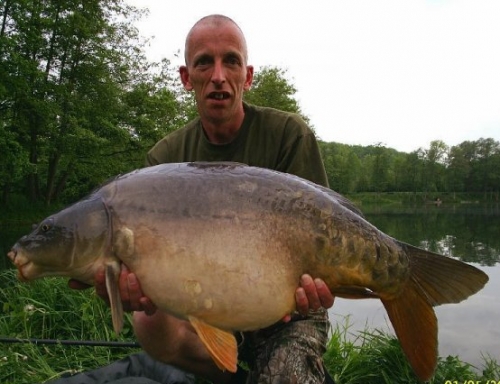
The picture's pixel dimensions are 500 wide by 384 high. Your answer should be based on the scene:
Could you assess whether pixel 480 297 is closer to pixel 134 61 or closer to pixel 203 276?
pixel 203 276

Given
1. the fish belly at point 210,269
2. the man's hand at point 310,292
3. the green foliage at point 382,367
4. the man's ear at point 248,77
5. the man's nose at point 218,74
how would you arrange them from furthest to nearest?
1. the green foliage at point 382,367
2. the man's ear at point 248,77
3. the man's nose at point 218,74
4. the man's hand at point 310,292
5. the fish belly at point 210,269

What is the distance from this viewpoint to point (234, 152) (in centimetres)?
256

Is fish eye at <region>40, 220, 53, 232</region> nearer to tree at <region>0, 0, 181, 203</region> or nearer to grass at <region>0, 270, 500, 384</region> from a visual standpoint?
grass at <region>0, 270, 500, 384</region>

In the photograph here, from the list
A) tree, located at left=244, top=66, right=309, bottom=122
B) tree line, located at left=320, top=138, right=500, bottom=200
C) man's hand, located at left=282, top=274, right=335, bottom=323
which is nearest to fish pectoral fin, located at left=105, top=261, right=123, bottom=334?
man's hand, located at left=282, top=274, right=335, bottom=323

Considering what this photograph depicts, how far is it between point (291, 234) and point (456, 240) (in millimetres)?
15795

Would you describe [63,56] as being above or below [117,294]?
above

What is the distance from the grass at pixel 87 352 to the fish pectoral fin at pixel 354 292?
1.39 meters

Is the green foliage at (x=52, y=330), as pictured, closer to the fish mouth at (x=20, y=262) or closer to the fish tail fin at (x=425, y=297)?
the fish mouth at (x=20, y=262)

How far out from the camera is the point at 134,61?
18828mm

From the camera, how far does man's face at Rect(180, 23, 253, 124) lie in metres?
2.40

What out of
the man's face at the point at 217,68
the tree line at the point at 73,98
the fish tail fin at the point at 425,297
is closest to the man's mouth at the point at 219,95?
the man's face at the point at 217,68

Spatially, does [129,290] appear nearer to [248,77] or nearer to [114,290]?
[114,290]

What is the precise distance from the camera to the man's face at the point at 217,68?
7.89 feet

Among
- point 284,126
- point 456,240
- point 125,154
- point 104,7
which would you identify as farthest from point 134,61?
point 284,126
